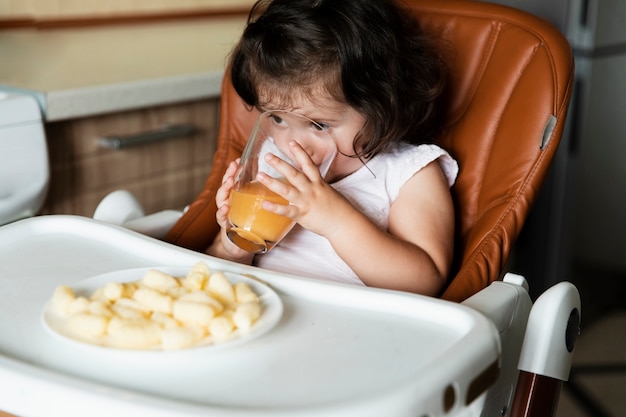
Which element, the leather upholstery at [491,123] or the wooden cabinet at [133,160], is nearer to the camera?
the leather upholstery at [491,123]

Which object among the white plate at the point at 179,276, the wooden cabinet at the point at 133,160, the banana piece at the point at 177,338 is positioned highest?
the banana piece at the point at 177,338

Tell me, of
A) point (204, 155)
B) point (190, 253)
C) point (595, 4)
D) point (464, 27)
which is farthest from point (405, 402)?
Result: point (595, 4)

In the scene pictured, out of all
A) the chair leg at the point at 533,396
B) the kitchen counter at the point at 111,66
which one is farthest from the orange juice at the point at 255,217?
the kitchen counter at the point at 111,66

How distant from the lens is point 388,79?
1.19 metres

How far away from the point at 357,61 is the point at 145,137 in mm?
670

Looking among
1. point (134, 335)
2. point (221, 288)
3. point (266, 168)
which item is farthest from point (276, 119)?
point (134, 335)

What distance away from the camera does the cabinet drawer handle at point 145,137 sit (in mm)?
1613

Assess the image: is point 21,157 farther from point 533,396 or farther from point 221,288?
point 533,396

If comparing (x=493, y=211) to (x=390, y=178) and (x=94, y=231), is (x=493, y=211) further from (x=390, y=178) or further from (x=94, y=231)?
(x=94, y=231)

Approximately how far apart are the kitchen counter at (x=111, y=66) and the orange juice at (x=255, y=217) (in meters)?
0.60

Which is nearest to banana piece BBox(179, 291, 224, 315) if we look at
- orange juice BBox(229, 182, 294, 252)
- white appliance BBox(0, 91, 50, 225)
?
orange juice BBox(229, 182, 294, 252)

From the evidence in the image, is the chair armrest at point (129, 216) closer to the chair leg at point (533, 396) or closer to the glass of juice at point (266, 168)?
the glass of juice at point (266, 168)

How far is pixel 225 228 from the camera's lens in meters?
1.18

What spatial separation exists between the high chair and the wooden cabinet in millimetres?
358
